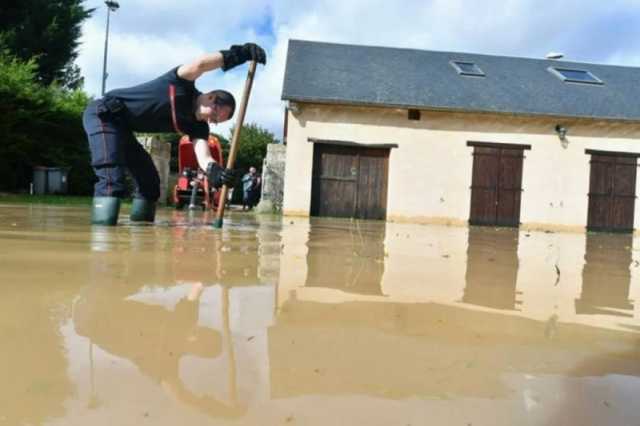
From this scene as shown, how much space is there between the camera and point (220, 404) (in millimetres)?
963

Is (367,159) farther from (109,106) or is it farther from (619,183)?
(109,106)

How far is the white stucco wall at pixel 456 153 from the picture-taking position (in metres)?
11.8

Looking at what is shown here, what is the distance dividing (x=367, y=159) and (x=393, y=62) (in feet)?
12.8

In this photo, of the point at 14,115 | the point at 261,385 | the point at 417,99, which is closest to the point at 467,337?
the point at 261,385

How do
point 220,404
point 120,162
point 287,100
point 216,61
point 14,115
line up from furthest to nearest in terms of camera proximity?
point 14,115 → point 287,100 → point 120,162 → point 216,61 → point 220,404

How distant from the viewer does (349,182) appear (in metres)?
12.0

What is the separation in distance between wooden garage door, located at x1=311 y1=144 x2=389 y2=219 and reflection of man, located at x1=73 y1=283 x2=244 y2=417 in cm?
1017

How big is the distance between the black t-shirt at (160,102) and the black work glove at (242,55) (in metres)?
0.36

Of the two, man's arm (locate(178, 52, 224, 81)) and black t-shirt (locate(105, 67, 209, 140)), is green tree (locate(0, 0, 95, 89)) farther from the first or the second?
man's arm (locate(178, 52, 224, 81))

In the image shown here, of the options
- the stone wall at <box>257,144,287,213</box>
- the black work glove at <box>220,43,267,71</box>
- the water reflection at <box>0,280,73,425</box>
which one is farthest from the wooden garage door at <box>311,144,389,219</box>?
the water reflection at <box>0,280,73,425</box>

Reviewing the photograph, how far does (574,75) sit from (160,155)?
11.5m

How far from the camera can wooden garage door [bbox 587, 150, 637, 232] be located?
12172mm

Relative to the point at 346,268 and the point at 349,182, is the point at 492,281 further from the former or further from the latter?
the point at 349,182

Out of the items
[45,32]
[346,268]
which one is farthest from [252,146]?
[346,268]
